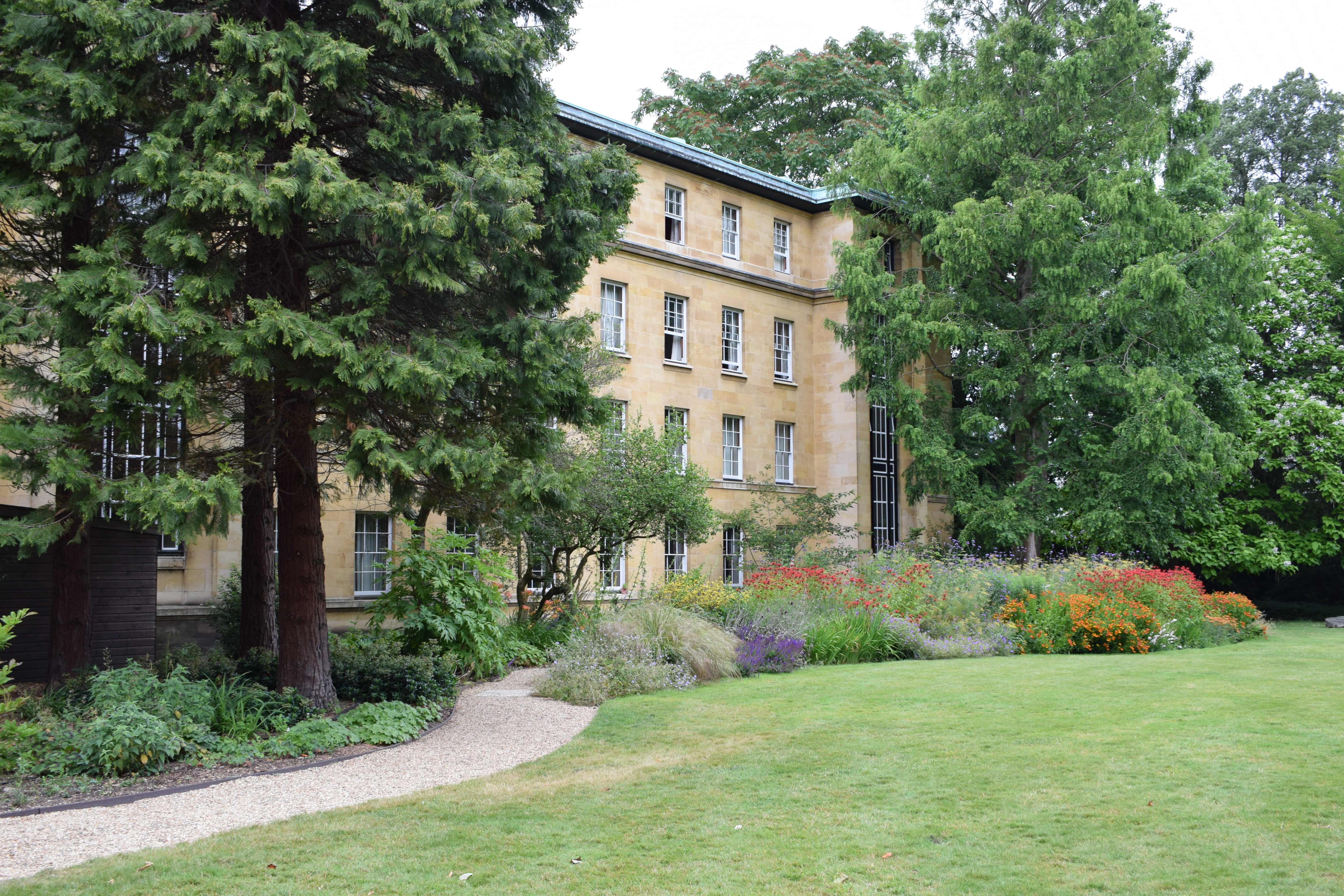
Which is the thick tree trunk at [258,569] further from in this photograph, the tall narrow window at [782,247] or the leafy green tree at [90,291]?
the tall narrow window at [782,247]

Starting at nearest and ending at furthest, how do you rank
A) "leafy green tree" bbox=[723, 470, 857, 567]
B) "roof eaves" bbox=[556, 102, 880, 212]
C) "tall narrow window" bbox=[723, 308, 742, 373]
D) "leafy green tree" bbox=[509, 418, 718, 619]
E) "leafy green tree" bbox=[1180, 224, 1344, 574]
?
"leafy green tree" bbox=[509, 418, 718, 619], "roof eaves" bbox=[556, 102, 880, 212], "leafy green tree" bbox=[723, 470, 857, 567], "tall narrow window" bbox=[723, 308, 742, 373], "leafy green tree" bbox=[1180, 224, 1344, 574]

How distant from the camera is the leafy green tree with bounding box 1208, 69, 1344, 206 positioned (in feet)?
124

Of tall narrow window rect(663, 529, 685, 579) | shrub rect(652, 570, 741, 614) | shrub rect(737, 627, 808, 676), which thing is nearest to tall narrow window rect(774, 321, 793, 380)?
tall narrow window rect(663, 529, 685, 579)

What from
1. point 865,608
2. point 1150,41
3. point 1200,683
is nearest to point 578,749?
point 1200,683

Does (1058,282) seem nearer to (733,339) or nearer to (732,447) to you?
(733,339)

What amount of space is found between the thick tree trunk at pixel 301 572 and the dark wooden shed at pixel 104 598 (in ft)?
10.4

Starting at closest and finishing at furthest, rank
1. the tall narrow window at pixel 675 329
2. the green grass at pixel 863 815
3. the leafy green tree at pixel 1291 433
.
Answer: the green grass at pixel 863 815
the tall narrow window at pixel 675 329
the leafy green tree at pixel 1291 433

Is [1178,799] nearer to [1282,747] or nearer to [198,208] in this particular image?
[1282,747]

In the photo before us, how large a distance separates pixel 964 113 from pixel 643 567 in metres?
14.9

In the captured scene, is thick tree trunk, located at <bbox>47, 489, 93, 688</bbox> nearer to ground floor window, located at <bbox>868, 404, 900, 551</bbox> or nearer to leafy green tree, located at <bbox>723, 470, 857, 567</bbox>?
leafy green tree, located at <bbox>723, 470, 857, 567</bbox>

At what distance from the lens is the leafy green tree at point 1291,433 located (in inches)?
1118

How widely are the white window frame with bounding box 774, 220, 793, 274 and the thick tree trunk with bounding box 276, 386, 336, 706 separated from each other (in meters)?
21.0

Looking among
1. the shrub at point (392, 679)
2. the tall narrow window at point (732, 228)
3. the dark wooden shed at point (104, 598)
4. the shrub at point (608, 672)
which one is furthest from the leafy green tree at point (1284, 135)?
the dark wooden shed at point (104, 598)

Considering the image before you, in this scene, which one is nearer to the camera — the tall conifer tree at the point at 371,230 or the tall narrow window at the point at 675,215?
the tall conifer tree at the point at 371,230
